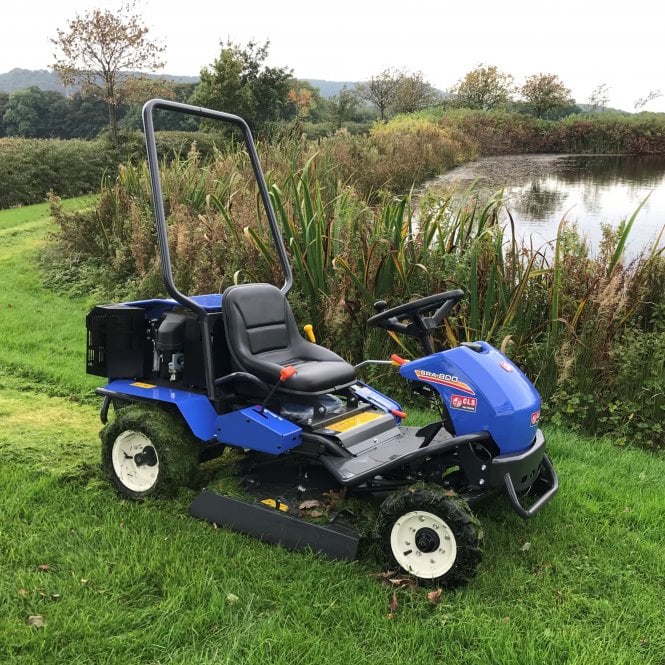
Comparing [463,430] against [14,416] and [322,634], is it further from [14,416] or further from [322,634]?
[14,416]

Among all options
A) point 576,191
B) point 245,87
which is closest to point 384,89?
point 245,87

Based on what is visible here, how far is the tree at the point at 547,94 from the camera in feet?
122

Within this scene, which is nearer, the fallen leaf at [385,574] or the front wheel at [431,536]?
the front wheel at [431,536]

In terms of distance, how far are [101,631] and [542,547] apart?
72.4 inches

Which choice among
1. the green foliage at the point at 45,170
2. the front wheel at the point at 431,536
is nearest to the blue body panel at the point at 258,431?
the front wheel at the point at 431,536

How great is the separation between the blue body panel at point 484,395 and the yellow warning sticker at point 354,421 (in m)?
0.50

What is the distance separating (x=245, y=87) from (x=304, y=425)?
71.8 ft

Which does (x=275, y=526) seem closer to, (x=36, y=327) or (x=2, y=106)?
(x=36, y=327)

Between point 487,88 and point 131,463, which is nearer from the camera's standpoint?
point 131,463

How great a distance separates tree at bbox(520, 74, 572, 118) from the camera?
122 feet

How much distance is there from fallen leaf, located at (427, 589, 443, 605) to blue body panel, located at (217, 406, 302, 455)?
2.87 ft

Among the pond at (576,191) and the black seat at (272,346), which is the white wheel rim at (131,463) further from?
the pond at (576,191)

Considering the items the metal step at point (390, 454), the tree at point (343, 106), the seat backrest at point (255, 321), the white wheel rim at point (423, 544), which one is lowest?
the white wheel rim at point (423, 544)

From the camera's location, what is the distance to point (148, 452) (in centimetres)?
346
